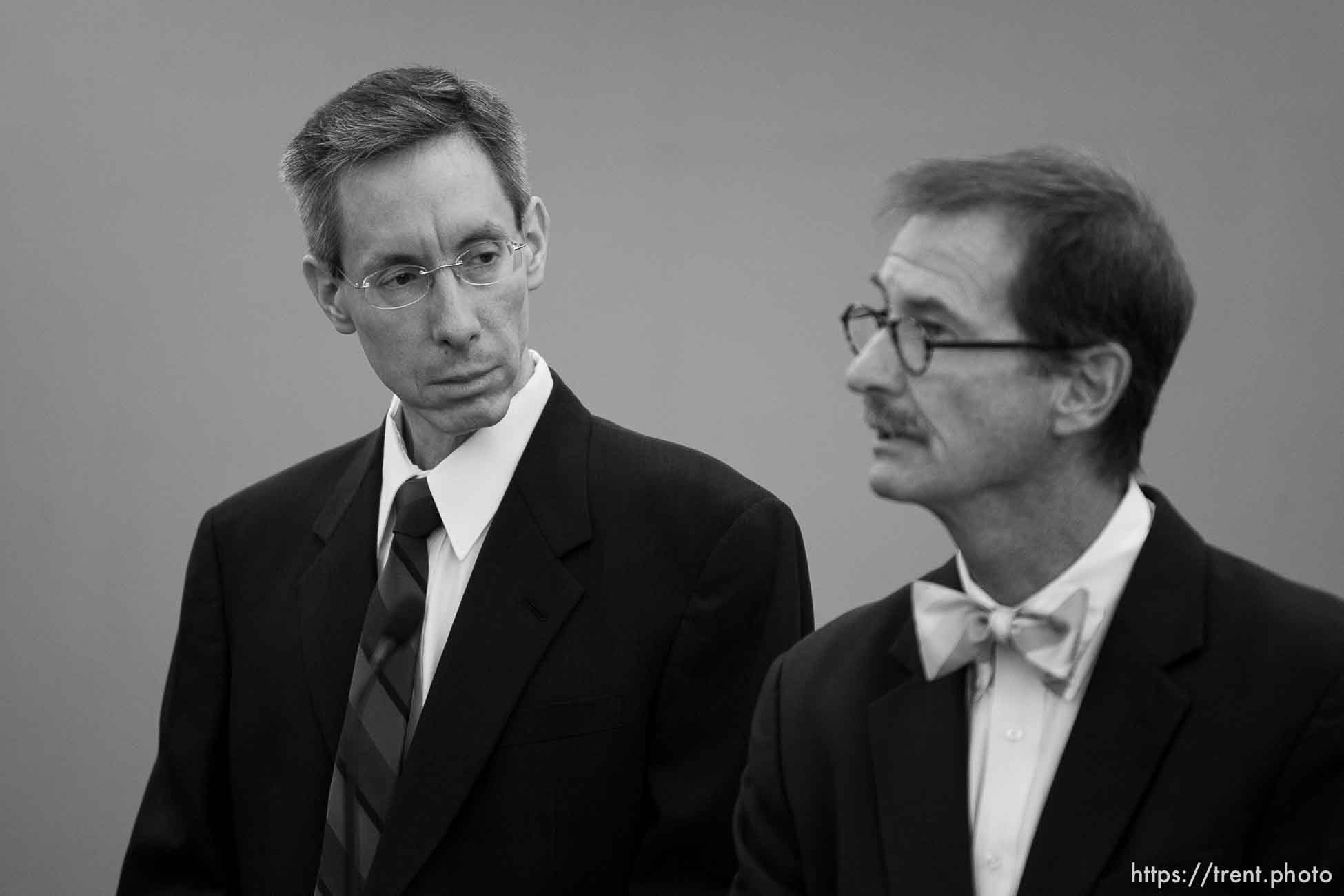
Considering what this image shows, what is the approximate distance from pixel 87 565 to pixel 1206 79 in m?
2.92

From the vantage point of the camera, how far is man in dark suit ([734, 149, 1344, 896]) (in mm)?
1883

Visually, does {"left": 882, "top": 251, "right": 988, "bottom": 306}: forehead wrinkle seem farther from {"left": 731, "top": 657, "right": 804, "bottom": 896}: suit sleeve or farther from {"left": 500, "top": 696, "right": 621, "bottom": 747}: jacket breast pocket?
{"left": 500, "top": 696, "right": 621, "bottom": 747}: jacket breast pocket

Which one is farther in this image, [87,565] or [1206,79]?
[87,565]

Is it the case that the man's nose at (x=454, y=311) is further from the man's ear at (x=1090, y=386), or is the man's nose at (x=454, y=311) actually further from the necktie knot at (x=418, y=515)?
the man's ear at (x=1090, y=386)

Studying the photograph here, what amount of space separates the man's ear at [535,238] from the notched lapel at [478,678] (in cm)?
34

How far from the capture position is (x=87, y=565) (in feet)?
14.2

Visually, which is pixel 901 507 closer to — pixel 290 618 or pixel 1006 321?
pixel 290 618

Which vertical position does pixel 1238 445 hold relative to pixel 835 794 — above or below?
above

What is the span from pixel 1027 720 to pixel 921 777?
0.45ft

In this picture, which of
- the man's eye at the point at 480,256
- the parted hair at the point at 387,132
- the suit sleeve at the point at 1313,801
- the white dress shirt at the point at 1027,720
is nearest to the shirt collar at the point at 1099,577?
the white dress shirt at the point at 1027,720

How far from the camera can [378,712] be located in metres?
2.43

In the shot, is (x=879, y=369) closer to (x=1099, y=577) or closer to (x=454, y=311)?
Result: (x=1099, y=577)

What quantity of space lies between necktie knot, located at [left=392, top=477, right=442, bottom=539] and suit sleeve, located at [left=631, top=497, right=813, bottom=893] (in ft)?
1.30

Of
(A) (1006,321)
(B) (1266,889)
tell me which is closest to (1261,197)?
(A) (1006,321)
